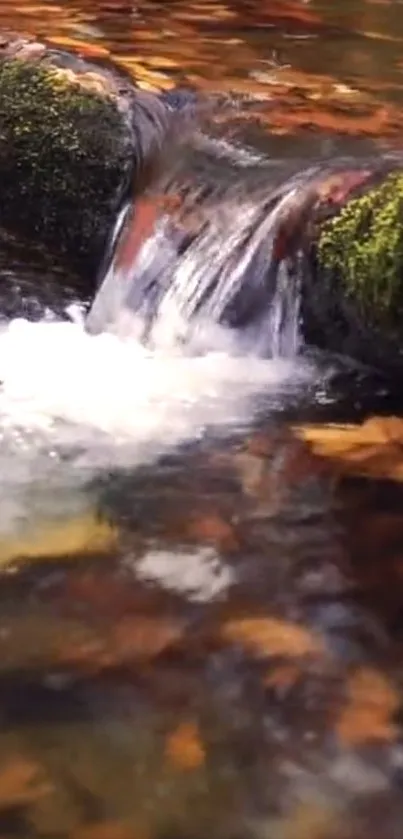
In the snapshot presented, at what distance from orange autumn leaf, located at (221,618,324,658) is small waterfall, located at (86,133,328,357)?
1.66 meters

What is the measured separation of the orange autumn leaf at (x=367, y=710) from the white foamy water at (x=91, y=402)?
96 cm

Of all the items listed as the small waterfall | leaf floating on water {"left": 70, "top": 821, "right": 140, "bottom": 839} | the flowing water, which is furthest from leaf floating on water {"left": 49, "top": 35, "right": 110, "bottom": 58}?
leaf floating on water {"left": 70, "top": 821, "right": 140, "bottom": 839}

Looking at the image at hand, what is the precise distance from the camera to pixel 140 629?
9.52 feet

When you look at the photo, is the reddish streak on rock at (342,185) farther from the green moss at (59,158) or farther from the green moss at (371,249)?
the green moss at (59,158)

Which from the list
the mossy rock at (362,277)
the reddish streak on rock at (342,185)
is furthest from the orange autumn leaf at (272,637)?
the reddish streak on rock at (342,185)

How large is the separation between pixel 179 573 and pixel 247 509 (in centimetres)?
37

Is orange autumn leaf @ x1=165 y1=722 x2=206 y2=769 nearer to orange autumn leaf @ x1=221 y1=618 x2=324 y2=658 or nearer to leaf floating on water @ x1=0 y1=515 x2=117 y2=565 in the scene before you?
orange autumn leaf @ x1=221 y1=618 x2=324 y2=658

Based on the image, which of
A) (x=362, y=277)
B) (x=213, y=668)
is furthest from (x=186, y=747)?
Result: (x=362, y=277)

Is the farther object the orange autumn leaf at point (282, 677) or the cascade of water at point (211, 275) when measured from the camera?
the cascade of water at point (211, 275)

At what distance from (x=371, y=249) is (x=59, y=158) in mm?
1767

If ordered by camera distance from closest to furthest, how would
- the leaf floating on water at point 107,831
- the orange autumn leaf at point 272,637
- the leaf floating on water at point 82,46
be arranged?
the leaf floating on water at point 107,831 → the orange autumn leaf at point 272,637 → the leaf floating on water at point 82,46

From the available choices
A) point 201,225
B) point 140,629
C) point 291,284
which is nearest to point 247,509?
point 140,629

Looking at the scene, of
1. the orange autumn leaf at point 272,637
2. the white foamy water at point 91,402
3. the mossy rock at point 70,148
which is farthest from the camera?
the mossy rock at point 70,148

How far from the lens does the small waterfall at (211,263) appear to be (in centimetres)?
449
